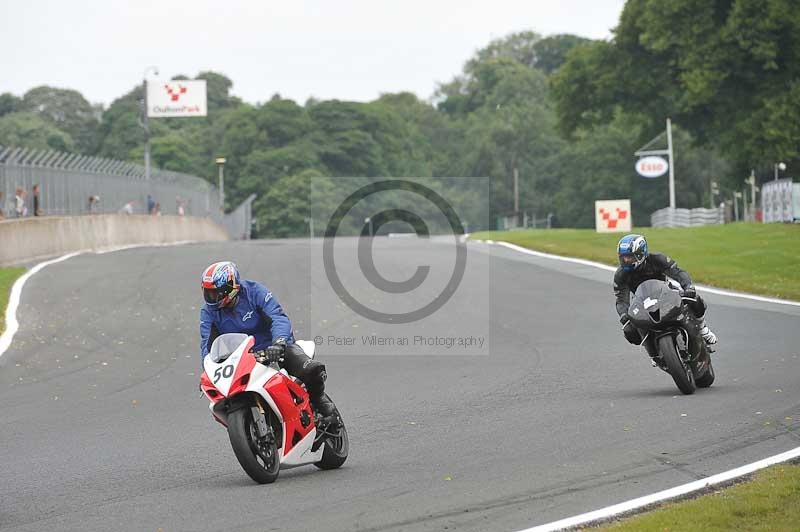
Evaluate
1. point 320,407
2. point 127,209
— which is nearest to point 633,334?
point 320,407

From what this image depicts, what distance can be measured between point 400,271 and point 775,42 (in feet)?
91.2

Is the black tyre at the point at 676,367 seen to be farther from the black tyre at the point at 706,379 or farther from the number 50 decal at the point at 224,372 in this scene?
the number 50 decal at the point at 224,372

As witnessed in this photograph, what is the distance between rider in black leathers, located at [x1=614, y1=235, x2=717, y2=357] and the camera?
41.0 feet

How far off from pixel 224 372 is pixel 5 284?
62.8ft

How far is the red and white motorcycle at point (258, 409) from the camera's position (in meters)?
8.24

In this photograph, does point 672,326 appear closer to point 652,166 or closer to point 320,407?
point 320,407

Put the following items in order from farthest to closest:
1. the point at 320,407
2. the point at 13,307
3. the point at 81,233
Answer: the point at 81,233 < the point at 13,307 < the point at 320,407

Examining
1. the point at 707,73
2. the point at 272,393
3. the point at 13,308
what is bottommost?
the point at 13,308

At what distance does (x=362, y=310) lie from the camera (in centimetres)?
2292

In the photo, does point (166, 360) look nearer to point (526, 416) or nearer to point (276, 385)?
point (526, 416)

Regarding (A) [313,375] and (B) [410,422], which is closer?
(A) [313,375]

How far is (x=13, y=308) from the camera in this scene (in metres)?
22.7

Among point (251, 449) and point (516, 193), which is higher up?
point (516, 193)

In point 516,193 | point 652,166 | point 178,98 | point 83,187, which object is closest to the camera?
point 83,187
